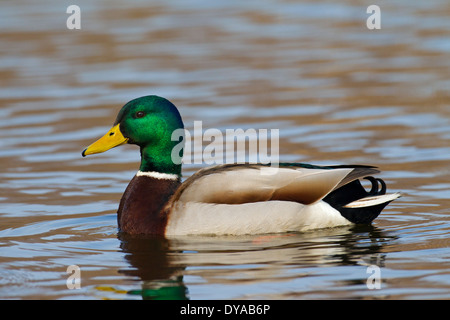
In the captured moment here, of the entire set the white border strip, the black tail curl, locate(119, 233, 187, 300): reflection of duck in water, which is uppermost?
the white border strip

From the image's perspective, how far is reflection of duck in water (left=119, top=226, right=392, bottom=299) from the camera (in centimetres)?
663

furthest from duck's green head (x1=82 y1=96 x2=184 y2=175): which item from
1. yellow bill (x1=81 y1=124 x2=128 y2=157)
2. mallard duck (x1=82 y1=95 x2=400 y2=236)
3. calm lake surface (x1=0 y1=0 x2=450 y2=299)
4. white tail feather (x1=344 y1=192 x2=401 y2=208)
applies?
white tail feather (x1=344 y1=192 x2=401 y2=208)

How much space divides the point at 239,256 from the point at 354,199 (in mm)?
1294

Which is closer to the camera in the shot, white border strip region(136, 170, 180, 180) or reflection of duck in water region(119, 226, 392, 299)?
reflection of duck in water region(119, 226, 392, 299)

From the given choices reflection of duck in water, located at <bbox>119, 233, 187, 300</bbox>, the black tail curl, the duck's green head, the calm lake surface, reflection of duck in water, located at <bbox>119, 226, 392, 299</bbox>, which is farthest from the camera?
the duck's green head

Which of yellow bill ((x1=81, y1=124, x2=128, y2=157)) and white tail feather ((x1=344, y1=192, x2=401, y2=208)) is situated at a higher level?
yellow bill ((x1=81, y1=124, x2=128, y2=157))

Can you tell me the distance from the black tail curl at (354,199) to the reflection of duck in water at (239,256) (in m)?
0.09

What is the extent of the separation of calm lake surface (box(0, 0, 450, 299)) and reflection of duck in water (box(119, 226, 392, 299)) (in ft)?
0.07

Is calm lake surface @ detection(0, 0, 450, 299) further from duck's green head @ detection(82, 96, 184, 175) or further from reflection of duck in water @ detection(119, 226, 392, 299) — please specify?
duck's green head @ detection(82, 96, 184, 175)

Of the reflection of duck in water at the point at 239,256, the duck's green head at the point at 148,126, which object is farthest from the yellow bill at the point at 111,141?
the reflection of duck in water at the point at 239,256

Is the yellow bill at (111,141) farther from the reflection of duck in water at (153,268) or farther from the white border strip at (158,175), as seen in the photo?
the reflection of duck in water at (153,268)

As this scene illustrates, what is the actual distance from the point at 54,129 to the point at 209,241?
483cm
